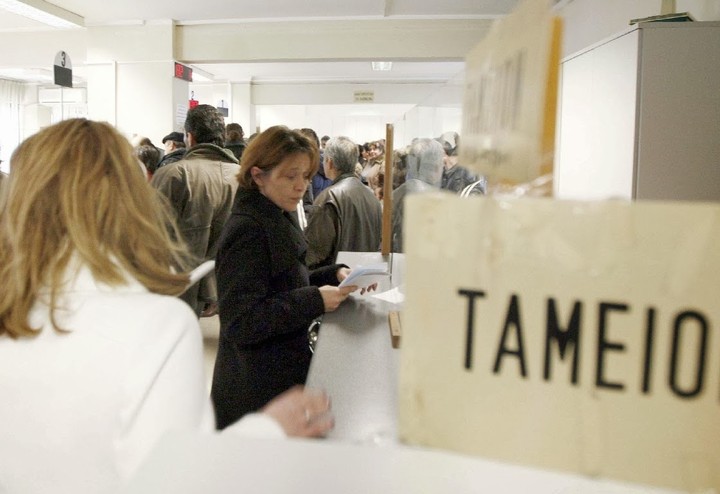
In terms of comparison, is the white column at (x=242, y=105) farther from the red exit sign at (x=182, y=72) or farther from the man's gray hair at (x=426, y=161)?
the man's gray hair at (x=426, y=161)

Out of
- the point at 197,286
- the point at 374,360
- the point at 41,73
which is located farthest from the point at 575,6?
the point at 41,73

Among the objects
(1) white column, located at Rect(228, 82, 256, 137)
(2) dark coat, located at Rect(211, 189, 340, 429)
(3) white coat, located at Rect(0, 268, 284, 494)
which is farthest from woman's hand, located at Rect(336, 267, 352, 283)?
(1) white column, located at Rect(228, 82, 256, 137)

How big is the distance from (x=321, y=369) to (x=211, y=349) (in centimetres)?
291

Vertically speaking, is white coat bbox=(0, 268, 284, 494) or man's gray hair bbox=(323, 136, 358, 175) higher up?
man's gray hair bbox=(323, 136, 358, 175)

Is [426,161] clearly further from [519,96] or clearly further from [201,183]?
[519,96]

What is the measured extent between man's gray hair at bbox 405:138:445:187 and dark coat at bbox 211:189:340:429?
582 millimetres

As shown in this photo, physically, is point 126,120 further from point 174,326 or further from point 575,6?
point 174,326

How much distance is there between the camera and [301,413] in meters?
0.93

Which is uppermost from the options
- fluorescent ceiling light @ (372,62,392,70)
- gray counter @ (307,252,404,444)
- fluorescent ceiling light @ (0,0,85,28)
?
fluorescent ceiling light @ (372,62,392,70)

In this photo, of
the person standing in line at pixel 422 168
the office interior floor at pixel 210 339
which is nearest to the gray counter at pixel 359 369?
the person standing in line at pixel 422 168

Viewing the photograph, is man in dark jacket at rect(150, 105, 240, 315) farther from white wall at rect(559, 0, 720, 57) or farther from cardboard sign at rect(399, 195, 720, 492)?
cardboard sign at rect(399, 195, 720, 492)

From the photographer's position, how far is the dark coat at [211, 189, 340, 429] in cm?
163

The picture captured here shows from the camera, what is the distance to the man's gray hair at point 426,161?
2020 mm

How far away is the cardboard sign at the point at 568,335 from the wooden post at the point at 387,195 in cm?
239
